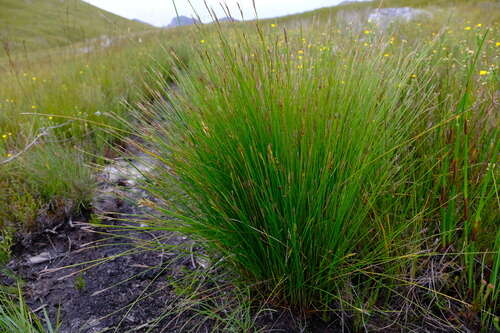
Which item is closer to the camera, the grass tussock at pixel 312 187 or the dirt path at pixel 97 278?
the grass tussock at pixel 312 187

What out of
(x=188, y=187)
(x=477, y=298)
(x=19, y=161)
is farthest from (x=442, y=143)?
(x=19, y=161)

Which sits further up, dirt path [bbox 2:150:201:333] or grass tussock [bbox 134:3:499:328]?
grass tussock [bbox 134:3:499:328]

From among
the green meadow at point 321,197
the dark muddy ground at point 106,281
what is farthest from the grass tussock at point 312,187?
the dark muddy ground at point 106,281

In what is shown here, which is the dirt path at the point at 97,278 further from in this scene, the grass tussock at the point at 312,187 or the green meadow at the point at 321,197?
the grass tussock at the point at 312,187

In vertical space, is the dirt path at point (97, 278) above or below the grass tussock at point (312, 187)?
below

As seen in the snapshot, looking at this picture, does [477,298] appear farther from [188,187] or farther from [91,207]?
[91,207]

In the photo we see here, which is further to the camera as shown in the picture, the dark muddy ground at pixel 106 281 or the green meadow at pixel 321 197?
the dark muddy ground at pixel 106 281

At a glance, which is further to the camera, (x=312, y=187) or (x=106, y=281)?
(x=106, y=281)

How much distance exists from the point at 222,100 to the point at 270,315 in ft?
2.86

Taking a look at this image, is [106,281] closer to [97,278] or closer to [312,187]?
[97,278]

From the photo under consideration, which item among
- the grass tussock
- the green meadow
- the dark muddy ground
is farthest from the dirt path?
the grass tussock

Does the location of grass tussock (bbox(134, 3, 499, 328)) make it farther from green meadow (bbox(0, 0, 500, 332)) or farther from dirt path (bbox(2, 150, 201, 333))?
dirt path (bbox(2, 150, 201, 333))

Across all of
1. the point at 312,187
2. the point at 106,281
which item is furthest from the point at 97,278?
the point at 312,187

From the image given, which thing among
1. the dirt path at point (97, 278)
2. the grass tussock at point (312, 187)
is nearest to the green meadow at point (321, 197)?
the grass tussock at point (312, 187)
